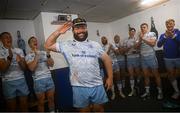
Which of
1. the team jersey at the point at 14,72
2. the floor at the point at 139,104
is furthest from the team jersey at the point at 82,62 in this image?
the floor at the point at 139,104

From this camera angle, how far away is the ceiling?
352 centimetres

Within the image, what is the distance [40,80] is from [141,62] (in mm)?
2342

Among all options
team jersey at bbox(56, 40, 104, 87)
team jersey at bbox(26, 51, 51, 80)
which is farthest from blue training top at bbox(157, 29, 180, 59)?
team jersey at bbox(26, 51, 51, 80)

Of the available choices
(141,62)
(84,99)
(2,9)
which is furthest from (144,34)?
(2,9)

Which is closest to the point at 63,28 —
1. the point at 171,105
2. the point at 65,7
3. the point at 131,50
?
the point at 65,7

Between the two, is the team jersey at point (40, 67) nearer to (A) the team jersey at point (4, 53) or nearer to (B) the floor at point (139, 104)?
(A) the team jersey at point (4, 53)

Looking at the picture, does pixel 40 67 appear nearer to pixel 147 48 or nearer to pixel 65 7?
pixel 65 7

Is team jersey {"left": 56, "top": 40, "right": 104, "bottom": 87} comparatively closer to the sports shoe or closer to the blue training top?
the sports shoe

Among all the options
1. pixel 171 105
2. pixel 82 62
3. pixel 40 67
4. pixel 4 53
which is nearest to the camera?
pixel 82 62

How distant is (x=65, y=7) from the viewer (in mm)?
4004

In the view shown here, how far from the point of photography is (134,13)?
546 centimetres

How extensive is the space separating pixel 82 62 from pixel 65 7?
2357mm

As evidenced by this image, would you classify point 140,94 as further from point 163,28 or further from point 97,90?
point 97,90

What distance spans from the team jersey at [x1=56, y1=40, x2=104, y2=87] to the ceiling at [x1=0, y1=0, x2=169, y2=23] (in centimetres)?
183
